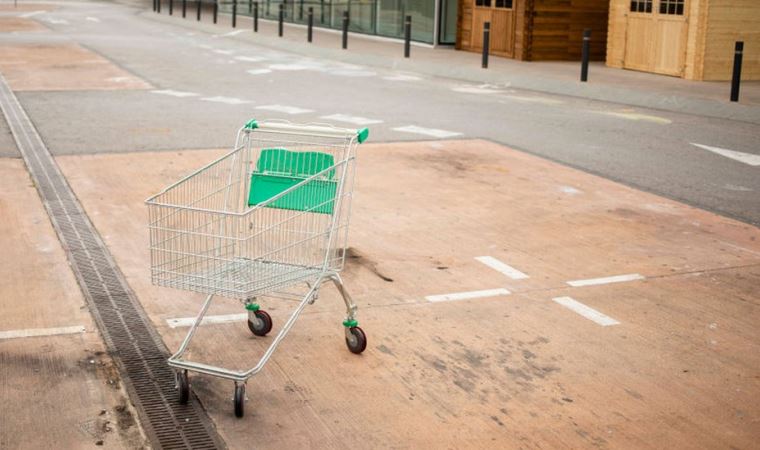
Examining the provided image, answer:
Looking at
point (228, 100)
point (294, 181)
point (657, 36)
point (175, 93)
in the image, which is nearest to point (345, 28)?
point (657, 36)

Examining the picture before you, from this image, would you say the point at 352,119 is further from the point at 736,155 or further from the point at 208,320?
the point at 208,320

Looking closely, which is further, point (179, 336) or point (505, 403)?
point (179, 336)

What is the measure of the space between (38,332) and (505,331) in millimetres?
2611

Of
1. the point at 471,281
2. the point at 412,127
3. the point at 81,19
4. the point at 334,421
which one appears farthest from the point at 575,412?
the point at 81,19

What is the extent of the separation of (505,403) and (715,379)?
3.82 feet

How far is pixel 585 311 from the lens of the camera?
21.0ft

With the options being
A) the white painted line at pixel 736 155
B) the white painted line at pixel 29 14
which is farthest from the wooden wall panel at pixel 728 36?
the white painted line at pixel 29 14

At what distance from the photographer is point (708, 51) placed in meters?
19.5

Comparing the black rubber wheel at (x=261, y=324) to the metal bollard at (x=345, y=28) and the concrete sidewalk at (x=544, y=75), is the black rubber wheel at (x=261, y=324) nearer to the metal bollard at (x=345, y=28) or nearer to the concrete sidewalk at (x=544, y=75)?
the concrete sidewalk at (x=544, y=75)

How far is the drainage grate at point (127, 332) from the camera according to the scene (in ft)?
15.4

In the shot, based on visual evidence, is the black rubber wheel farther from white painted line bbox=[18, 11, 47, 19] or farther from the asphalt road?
white painted line bbox=[18, 11, 47, 19]

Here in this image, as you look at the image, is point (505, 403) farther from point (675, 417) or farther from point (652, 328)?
point (652, 328)

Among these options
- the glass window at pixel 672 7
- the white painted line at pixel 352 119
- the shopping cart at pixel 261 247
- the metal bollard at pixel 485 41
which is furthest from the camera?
the metal bollard at pixel 485 41

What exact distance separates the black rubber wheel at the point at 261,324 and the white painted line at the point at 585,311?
188 cm
